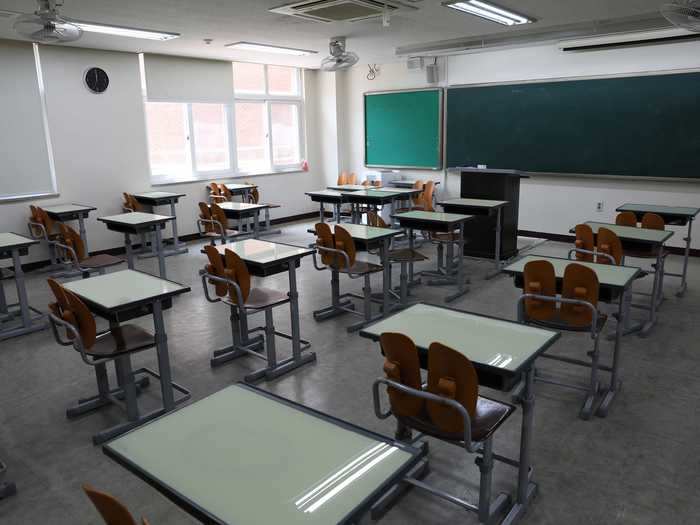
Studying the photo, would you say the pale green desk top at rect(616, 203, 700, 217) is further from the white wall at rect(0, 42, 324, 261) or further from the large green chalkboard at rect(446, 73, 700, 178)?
the white wall at rect(0, 42, 324, 261)

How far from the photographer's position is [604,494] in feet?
8.08

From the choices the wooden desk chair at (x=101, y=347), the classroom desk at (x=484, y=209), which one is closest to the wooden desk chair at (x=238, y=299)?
the wooden desk chair at (x=101, y=347)

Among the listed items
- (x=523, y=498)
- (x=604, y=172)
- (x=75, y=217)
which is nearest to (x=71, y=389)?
(x=523, y=498)

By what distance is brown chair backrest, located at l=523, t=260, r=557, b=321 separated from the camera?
314 centimetres

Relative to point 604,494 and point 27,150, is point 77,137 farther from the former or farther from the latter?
point 604,494

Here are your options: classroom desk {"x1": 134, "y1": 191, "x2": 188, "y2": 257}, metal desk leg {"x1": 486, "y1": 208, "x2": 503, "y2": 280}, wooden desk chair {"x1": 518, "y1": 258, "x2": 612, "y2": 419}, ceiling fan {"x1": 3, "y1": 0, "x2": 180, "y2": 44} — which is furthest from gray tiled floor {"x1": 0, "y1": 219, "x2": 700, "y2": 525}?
classroom desk {"x1": 134, "y1": 191, "x2": 188, "y2": 257}

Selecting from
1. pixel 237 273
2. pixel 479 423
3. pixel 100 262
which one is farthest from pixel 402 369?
pixel 100 262

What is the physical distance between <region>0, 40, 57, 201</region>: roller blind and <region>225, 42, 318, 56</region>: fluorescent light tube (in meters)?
2.47

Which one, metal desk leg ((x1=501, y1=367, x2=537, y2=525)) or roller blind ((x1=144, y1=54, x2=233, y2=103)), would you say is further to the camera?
roller blind ((x1=144, y1=54, x2=233, y2=103))

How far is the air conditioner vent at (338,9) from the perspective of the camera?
459 cm

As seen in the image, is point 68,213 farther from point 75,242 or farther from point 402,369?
point 402,369

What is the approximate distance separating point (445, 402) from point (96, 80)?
7231mm

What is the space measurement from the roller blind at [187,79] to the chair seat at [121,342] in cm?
571

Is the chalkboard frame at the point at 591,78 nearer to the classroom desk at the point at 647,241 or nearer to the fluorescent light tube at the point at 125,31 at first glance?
the classroom desk at the point at 647,241
